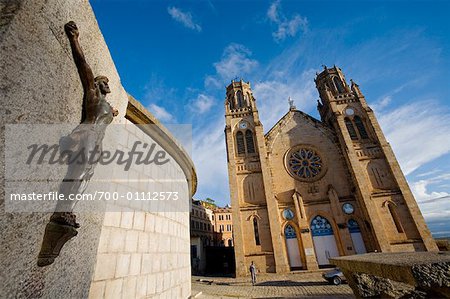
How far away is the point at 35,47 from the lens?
4.86ft

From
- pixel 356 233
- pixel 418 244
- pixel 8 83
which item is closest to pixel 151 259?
pixel 8 83

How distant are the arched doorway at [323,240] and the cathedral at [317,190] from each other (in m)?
0.09

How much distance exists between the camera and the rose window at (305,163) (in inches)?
925

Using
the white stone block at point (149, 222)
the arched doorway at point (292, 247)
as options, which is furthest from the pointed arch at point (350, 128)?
the white stone block at point (149, 222)

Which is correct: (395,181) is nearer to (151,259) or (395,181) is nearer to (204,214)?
(151,259)

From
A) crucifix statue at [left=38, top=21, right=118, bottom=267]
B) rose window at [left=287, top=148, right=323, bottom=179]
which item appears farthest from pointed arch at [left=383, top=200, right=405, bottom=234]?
crucifix statue at [left=38, top=21, right=118, bottom=267]

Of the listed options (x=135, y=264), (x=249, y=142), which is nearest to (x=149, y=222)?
(x=135, y=264)

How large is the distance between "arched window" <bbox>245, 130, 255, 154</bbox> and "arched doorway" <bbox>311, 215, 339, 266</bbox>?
32.0 ft

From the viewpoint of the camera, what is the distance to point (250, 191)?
22328mm

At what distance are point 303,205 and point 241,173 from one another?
23.4ft

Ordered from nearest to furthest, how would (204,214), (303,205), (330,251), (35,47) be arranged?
(35,47) → (330,251) → (303,205) → (204,214)

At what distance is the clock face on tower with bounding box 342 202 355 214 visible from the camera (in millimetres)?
20906

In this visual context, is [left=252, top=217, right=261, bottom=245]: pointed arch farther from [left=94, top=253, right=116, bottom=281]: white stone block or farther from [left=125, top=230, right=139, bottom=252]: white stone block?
[left=94, top=253, right=116, bottom=281]: white stone block

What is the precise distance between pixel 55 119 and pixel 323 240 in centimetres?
2342
